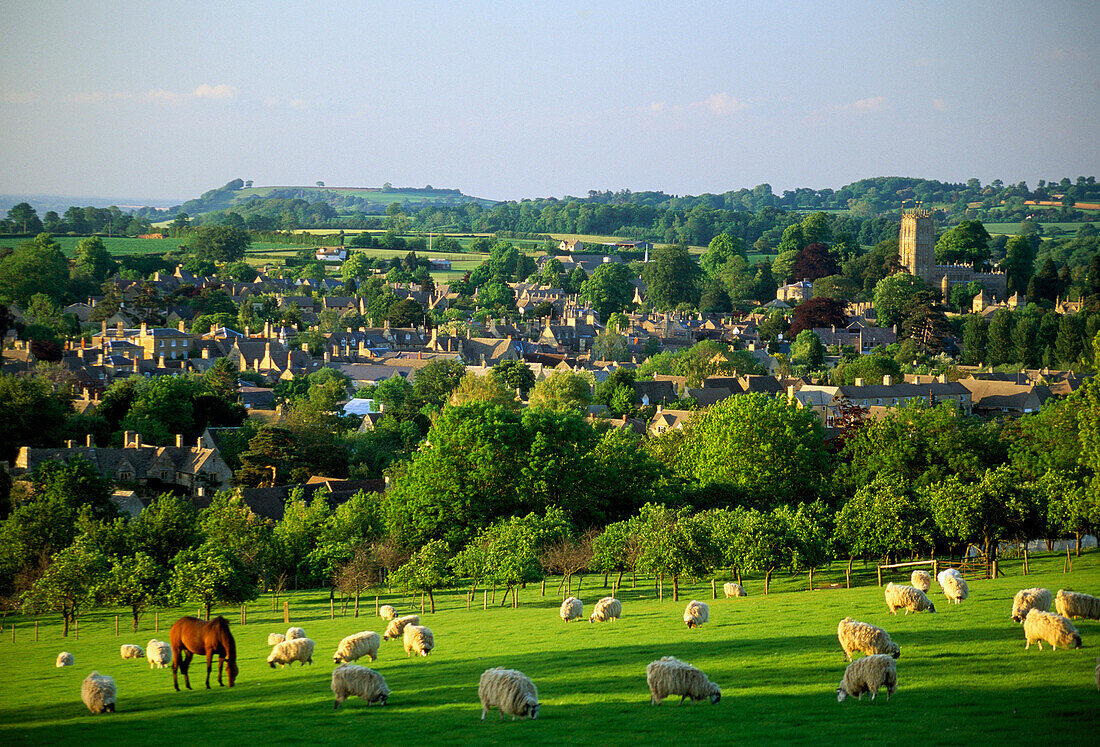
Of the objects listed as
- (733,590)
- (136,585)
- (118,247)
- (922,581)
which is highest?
(118,247)

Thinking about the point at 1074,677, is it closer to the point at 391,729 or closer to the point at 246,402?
the point at 391,729

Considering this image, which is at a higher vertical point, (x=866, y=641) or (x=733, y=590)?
(x=866, y=641)

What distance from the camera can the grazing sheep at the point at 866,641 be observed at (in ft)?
64.1

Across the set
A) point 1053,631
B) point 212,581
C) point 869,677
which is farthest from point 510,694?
point 212,581

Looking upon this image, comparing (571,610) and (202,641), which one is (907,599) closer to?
(571,610)

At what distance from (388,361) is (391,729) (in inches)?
3625

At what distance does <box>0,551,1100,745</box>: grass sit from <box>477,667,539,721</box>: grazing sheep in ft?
0.82

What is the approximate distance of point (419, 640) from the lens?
78.9 feet

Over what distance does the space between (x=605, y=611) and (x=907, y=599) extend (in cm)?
729

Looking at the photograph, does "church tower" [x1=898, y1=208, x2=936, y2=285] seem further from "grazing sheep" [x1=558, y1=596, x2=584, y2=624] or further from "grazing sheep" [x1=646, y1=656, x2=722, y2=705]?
"grazing sheep" [x1=646, y1=656, x2=722, y2=705]

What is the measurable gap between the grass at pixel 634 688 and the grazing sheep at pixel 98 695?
29cm

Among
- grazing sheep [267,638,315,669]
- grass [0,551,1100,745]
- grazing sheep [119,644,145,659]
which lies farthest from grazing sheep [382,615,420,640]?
grazing sheep [119,644,145,659]

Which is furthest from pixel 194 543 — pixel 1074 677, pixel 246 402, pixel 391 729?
pixel 246 402

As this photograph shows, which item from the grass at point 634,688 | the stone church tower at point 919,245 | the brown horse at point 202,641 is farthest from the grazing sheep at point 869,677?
the stone church tower at point 919,245
